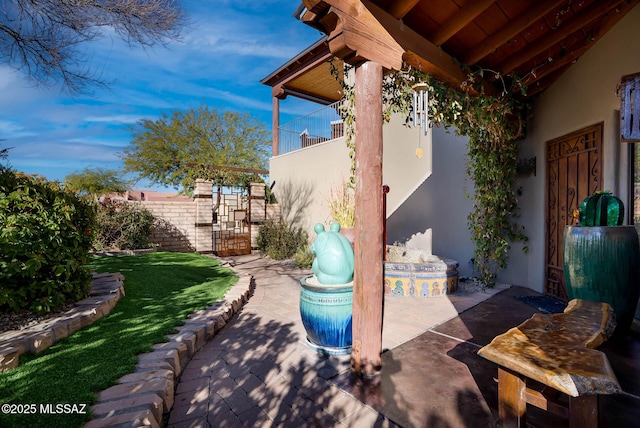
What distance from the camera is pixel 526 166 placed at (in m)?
4.84

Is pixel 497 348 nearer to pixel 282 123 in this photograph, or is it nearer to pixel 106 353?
pixel 106 353

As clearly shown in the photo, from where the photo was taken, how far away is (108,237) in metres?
7.45

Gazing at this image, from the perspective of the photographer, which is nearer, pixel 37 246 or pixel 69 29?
pixel 37 246

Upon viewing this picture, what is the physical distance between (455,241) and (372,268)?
4.50 metres

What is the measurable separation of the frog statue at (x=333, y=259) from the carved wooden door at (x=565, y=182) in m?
3.21

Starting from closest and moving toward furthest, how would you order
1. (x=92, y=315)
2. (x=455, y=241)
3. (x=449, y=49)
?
(x=92, y=315) < (x=449, y=49) < (x=455, y=241)

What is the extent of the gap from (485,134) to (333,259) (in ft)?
10.8

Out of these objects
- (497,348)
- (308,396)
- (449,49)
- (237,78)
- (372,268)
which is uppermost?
(237,78)

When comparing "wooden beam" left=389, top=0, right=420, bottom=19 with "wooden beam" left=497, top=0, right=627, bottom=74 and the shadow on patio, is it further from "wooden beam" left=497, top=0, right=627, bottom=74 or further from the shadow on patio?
the shadow on patio

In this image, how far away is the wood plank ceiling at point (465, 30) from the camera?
7.21 feet

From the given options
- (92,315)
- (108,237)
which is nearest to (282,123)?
(108,237)

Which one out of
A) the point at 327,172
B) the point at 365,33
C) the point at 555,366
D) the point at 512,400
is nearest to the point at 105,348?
the point at 512,400

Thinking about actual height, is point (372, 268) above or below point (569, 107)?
below

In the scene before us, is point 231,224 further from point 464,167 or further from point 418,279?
point 464,167
